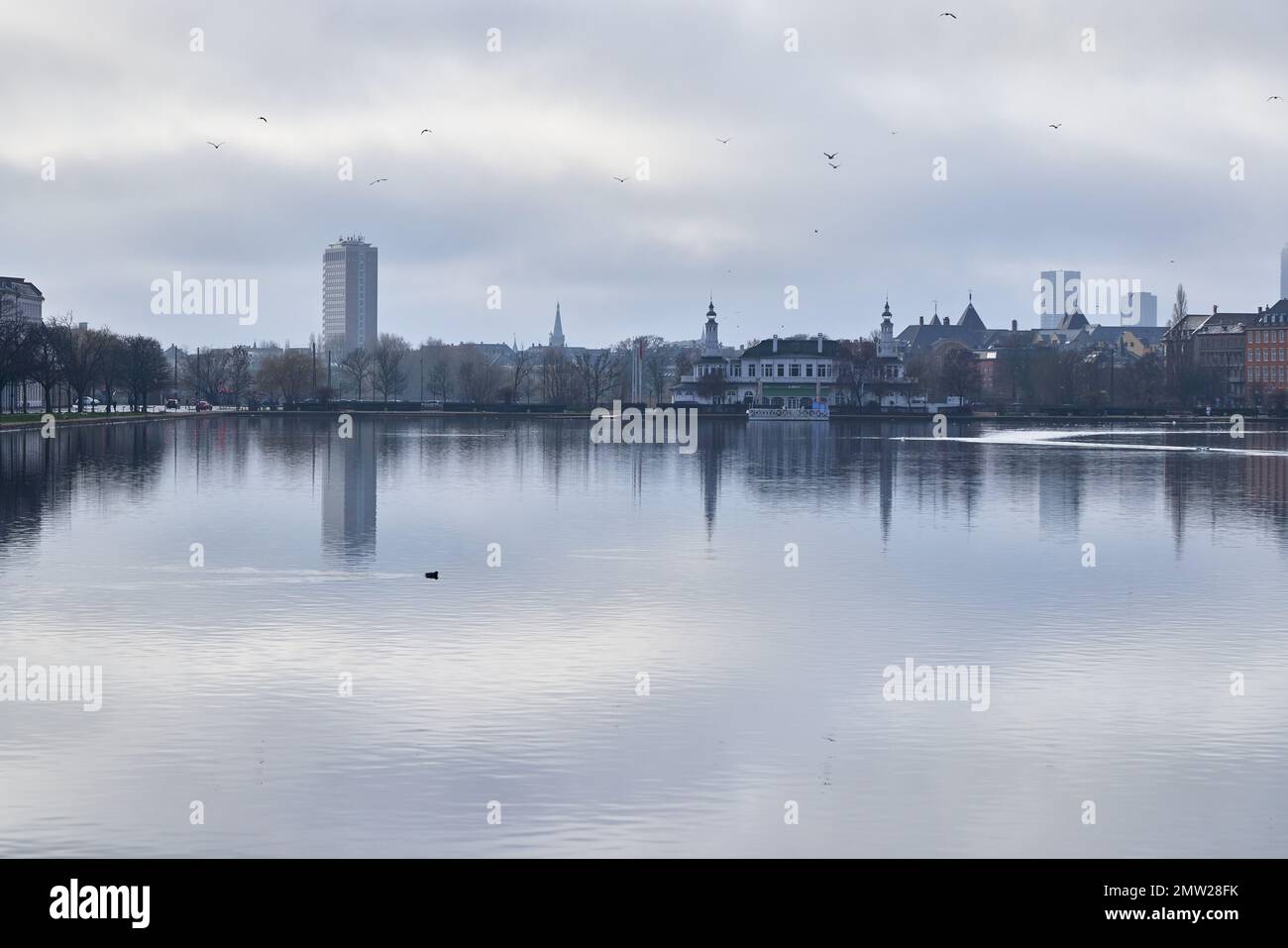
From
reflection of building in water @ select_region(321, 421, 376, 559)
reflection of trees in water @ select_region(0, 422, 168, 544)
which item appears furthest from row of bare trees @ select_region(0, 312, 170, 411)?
reflection of building in water @ select_region(321, 421, 376, 559)

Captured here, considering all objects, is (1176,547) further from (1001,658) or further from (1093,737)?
(1093,737)

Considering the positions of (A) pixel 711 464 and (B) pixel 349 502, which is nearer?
(B) pixel 349 502

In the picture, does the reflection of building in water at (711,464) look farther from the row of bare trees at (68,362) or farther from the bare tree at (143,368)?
the bare tree at (143,368)

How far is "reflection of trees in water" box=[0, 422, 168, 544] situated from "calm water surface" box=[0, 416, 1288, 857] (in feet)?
2.68

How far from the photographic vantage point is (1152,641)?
954 inches


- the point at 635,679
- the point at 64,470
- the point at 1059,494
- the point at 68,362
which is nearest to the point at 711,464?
the point at 1059,494

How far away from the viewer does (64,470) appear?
63.2 m

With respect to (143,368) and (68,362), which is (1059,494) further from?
(143,368)

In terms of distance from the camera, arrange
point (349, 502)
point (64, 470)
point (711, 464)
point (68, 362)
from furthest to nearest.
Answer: point (68, 362), point (711, 464), point (64, 470), point (349, 502)

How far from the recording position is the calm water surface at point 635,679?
14695 mm

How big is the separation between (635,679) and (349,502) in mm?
29796
